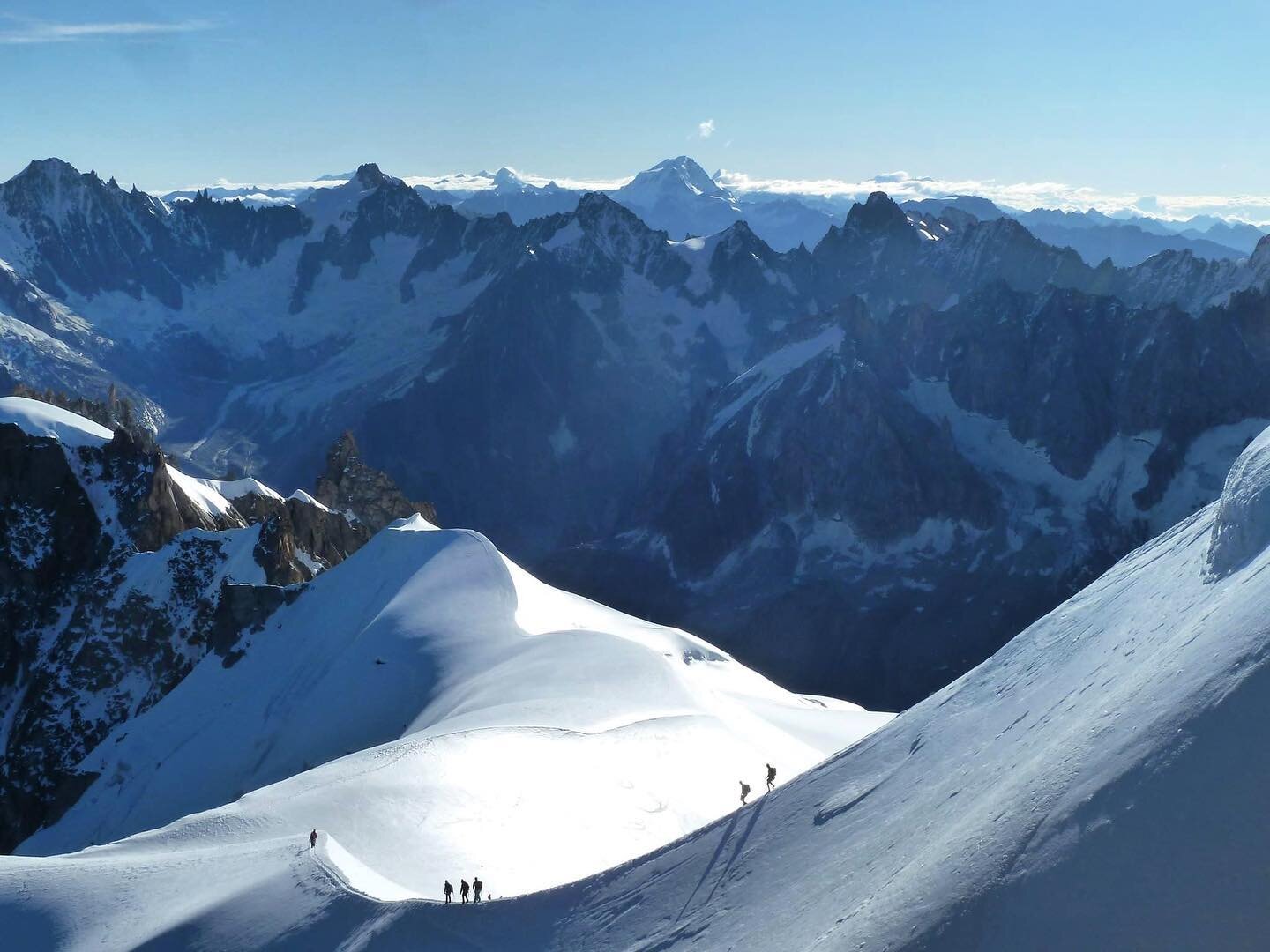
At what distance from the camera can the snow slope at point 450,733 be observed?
47500 mm

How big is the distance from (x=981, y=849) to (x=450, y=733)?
41.1 meters

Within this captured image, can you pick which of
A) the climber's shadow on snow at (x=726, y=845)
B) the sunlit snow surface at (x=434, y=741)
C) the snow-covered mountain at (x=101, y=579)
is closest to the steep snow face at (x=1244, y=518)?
the climber's shadow on snow at (x=726, y=845)

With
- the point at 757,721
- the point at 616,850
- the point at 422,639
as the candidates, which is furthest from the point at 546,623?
the point at 616,850

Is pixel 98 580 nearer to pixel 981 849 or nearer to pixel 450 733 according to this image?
pixel 450 733

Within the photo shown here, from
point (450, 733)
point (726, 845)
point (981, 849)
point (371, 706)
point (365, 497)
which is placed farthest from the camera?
point (365, 497)

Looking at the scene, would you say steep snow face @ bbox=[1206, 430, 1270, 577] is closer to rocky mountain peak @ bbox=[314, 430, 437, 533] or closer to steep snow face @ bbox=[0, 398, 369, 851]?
steep snow face @ bbox=[0, 398, 369, 851]

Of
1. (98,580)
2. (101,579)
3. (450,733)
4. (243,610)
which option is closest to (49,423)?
(98,580)

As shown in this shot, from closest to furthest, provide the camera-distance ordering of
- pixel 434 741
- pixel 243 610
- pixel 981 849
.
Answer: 1. pixel 981 849
2. pixel 434 741
3. pixel 243 610

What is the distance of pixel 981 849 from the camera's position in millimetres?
23344

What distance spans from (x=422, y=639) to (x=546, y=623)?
10.2 metres

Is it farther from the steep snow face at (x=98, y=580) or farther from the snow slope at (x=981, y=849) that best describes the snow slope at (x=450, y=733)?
the steep snow face at (x=98, y=580)

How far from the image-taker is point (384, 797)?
4934 centimetres

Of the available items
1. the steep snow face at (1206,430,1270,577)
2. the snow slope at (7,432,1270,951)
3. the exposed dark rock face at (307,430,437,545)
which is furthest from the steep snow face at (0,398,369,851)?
the steep snow face at (1206,430,1270,577)

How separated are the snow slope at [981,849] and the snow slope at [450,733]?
3.83m
